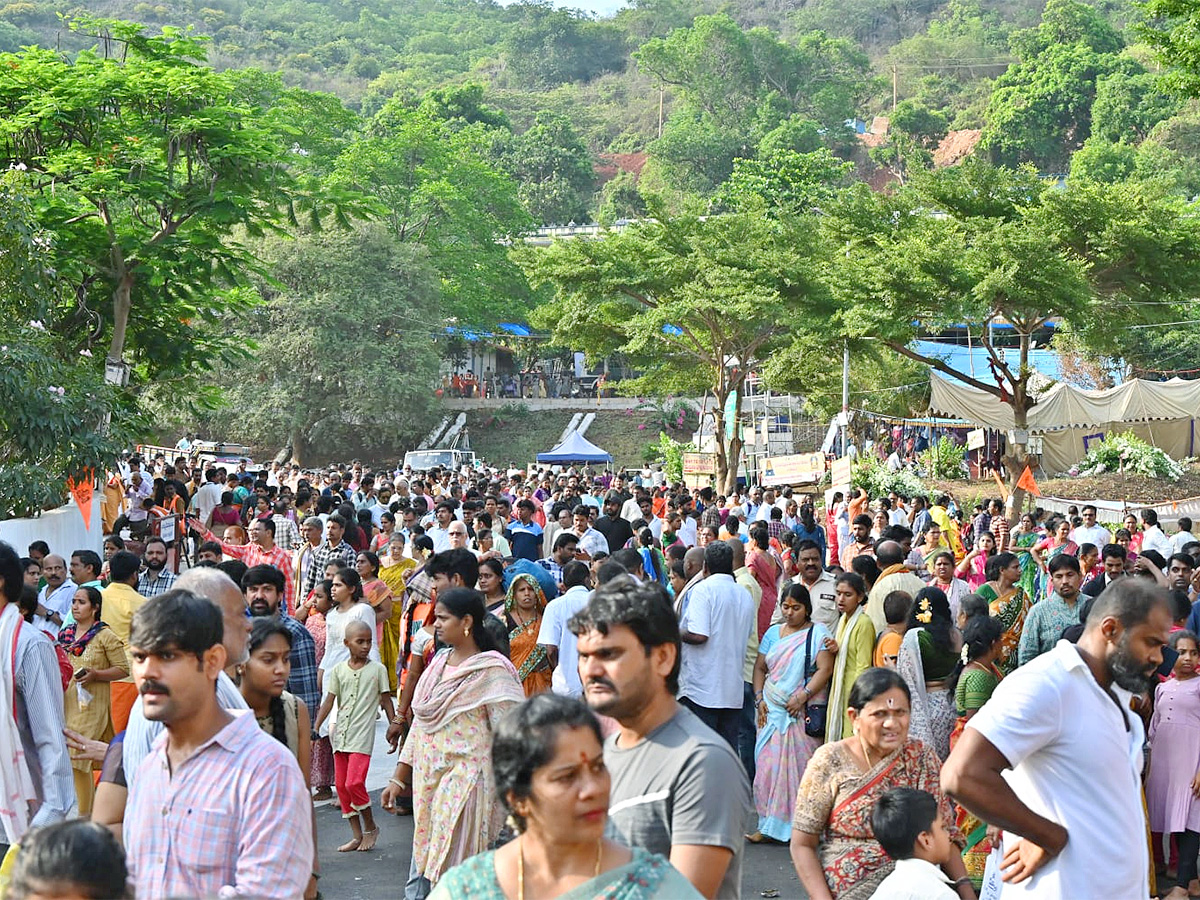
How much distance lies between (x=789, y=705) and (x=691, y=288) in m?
24.4

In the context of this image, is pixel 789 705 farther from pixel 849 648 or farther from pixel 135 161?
pixel 135 161

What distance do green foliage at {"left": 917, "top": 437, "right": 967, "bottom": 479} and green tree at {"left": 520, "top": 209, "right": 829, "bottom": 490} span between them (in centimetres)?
459

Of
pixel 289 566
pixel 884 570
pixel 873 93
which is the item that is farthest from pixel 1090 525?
pixel 873 93

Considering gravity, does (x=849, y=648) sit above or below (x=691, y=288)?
below

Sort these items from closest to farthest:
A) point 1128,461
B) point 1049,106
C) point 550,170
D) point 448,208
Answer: point 1128,461 → point 448,208 → point 1049,106 → point 550,170

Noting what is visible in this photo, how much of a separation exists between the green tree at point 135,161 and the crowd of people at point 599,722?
777 cm

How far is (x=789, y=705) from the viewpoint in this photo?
842cm

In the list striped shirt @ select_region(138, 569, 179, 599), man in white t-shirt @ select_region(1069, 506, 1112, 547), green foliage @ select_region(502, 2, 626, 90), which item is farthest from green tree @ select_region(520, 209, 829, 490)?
green foliage @ select_region(502, 2, 626, 90)

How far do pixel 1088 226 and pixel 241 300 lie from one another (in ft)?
47.2

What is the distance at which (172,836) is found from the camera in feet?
11.8

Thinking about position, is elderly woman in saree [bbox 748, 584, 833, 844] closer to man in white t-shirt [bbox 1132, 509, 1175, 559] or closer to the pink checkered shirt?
the pink checkered shirt

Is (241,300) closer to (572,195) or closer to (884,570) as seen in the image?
(884,570)

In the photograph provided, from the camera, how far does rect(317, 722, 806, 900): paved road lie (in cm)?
776

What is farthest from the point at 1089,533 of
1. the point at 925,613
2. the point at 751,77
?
the point at 751,77
